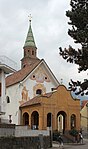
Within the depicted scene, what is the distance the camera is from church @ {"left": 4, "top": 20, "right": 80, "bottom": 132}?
50.0 m

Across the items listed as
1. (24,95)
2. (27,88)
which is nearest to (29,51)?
(27,88)

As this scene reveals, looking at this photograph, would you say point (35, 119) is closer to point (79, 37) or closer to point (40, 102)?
point (40, 102)

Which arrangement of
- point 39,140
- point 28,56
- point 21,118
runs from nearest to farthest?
point 39,140 < point 21,118 < point 28,56

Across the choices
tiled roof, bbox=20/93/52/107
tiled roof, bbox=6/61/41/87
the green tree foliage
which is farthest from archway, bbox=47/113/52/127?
the green tree foliage

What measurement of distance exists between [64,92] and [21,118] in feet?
27.0

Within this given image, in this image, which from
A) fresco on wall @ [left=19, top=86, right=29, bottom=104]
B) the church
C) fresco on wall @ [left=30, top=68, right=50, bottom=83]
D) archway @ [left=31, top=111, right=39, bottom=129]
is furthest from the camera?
fresco on wall @ [left=30, top=68, right=50, bottom=83]

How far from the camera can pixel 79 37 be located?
22.3 meters

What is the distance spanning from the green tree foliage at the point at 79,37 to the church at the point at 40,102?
25369 millimetres

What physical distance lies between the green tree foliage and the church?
25.4 meters

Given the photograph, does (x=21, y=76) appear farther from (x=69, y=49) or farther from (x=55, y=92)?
(x=69, y=49)

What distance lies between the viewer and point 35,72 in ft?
188

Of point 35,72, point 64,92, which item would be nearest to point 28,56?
point 35,72

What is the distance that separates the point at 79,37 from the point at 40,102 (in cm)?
2786

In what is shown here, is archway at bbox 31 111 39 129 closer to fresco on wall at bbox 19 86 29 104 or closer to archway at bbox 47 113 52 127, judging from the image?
archway at bbox 47 113 52 127
